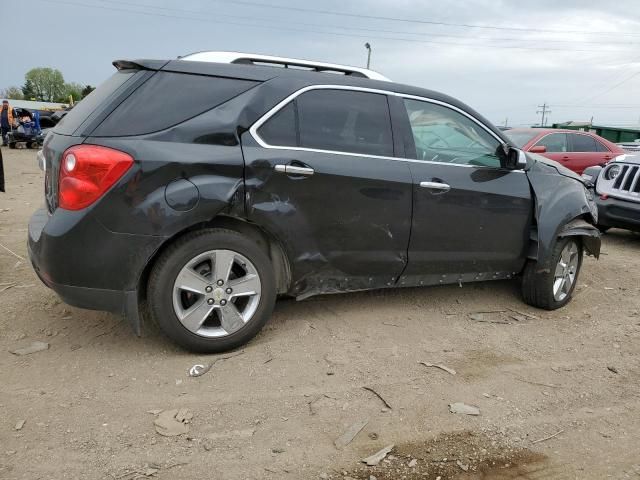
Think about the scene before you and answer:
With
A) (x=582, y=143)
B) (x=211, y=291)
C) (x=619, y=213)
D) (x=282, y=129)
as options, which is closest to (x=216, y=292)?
(x=211, y=291)

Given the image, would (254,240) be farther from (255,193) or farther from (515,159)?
(515,159)

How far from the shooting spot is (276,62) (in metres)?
3.77

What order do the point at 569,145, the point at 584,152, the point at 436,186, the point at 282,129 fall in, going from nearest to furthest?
1. the point at 282,129
2. the point at 436,186
3. the point at 569,145
4. the point at 584,152

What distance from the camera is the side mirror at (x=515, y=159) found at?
13.9 feet

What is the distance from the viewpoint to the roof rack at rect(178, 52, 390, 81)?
359 centimetres

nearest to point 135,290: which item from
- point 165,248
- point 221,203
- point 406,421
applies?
point 165,248

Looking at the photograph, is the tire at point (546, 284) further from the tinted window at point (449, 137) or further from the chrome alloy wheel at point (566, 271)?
the tinted window at point (449, 137)

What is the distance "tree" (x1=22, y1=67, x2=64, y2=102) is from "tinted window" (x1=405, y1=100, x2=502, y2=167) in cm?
11519

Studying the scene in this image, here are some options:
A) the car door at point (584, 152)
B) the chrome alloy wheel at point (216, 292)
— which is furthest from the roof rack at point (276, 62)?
the car door at point (584, 152)

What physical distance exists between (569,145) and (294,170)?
932cm

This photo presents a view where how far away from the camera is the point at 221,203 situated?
10.7 ft

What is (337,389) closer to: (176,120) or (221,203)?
(221,203)

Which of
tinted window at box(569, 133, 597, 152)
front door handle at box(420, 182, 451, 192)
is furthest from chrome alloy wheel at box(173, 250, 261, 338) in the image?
tinted window at box(569, 133, 597, 152)

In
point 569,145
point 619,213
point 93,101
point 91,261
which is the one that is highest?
point 93,101
